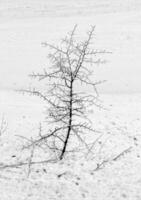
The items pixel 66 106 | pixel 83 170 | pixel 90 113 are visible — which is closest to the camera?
pixel 83 170

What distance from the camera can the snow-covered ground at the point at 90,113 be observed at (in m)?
5.98

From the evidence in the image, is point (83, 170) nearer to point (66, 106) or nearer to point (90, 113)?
point (66, 106)

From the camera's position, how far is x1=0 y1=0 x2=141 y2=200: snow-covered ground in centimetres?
598

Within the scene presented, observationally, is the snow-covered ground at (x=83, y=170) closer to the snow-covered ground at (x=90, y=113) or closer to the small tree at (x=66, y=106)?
the snow-covered ground at (x=90, y=113)

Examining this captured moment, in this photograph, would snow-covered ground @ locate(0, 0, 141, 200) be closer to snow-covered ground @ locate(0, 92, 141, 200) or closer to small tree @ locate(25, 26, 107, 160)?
snow-covered ground @ locate(0, 92, 141, 200)

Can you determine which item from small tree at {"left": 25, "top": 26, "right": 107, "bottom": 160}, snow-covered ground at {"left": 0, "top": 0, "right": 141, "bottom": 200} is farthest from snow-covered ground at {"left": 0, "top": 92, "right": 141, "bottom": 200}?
small tree at {"left": 25, "top": 26, "right": 107, "bottom": 160}

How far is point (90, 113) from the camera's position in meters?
8.53

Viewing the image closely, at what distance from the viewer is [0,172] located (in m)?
6.27

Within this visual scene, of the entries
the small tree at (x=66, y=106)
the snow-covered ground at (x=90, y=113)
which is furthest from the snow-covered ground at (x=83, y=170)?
the small tree at (x=66, y=106)

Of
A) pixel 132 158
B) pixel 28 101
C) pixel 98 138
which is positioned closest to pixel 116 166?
pixel 132 158

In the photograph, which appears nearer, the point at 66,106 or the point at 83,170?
the point at 83,170

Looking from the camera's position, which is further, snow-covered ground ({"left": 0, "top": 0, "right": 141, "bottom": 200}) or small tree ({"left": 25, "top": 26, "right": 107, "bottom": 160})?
small tree ({"left": 25, "top": 26, "right": 107, "bottom": 160})

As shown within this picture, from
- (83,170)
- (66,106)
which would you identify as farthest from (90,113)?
(83,170)

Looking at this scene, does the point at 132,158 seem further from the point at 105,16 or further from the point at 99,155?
the point at 105,16
